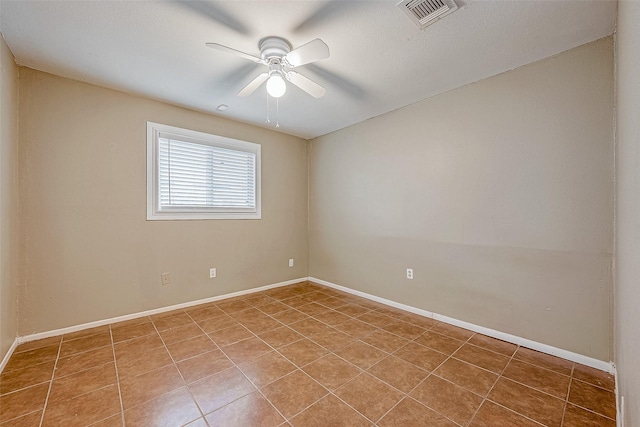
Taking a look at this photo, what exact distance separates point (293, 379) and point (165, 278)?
6.86 ft

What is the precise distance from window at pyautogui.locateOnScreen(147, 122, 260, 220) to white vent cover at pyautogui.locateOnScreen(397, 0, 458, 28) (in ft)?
8.73

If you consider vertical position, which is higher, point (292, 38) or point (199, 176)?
point (292, 38)

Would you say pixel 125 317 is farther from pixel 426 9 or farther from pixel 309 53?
pixel 426 9

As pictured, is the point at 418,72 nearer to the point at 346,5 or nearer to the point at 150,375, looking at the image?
the point at 346,5

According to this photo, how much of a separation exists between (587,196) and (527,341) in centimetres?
128

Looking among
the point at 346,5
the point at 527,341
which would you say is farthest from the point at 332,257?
the point at 346,5

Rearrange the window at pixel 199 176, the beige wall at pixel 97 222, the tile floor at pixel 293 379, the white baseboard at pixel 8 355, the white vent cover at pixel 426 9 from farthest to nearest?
the window at pixel 199 176, the beige wall at pixel 97 222, the white baseboard at pixel 8 355, the white vent cover at pixel 426 9, the tile floor at pixel 293 379

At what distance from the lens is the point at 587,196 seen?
6.49ft

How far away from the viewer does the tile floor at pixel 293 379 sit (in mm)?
1494

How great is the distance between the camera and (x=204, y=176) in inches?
134

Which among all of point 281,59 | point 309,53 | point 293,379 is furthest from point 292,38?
point 293,379

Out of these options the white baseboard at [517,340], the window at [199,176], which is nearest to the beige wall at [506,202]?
the white baseboard at [517,340]

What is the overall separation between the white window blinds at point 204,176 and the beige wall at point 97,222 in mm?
223

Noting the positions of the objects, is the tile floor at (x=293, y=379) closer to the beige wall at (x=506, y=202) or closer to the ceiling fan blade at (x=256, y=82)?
the beige wall at (x=506, y=202)
